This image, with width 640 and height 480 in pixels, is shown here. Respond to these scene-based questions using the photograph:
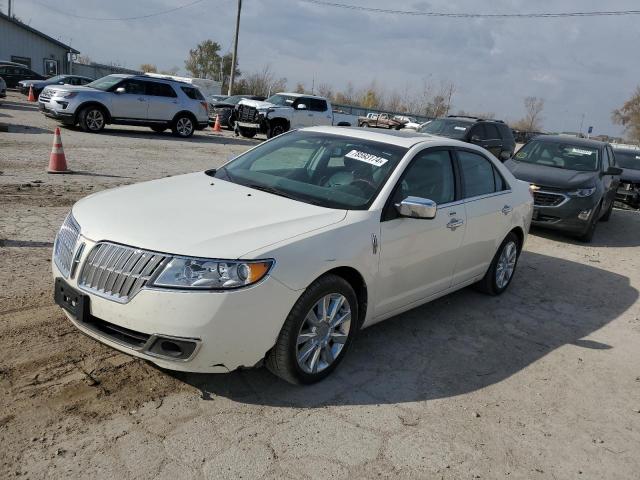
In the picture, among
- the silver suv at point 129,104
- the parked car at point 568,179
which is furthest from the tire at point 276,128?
the parked car at point 568,179

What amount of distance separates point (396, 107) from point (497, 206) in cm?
8082

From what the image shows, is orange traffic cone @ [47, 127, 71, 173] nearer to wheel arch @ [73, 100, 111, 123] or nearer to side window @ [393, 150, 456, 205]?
wheel arch @ [73, 100, 111, 123]

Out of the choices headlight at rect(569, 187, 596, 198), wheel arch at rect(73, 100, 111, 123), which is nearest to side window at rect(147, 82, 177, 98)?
wheel arch at rect(73, 100, 111, 123)

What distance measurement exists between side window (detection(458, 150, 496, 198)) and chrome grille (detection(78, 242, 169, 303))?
3036 millimetres

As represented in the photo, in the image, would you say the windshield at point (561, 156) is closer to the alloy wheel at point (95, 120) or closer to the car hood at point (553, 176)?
the car hood at point (553, 176)

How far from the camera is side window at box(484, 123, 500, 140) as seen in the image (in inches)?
607

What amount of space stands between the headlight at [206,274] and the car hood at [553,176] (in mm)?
7494

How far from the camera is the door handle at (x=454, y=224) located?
466 cm

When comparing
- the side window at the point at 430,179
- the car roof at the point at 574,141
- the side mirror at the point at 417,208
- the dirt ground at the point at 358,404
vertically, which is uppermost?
the car roof at the point at 574,141

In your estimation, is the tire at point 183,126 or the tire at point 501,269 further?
the tire at point 183,126

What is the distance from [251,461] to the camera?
2.88m

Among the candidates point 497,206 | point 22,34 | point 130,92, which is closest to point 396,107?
point 22,34

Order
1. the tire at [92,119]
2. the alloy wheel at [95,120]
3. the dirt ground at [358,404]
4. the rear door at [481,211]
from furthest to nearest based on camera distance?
the alloy wheel at [95,120]
the tire at [92,119]
the rear door at [481,211]
the dirt ground at [358,404]

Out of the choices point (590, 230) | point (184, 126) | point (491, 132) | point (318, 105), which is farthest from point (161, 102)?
point (590, 230)
